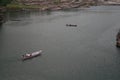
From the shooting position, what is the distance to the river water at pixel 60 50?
56162 millimetres

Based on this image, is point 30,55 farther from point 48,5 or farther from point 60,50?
point 48,5

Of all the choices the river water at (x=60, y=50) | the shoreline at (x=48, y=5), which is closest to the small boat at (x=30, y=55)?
the river water at (x=60, y=50)

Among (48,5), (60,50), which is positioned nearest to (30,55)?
(60,50)

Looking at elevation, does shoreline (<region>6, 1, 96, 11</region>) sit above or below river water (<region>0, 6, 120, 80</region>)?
below

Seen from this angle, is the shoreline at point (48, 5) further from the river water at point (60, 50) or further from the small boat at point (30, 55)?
the small boat at point (30, 55)

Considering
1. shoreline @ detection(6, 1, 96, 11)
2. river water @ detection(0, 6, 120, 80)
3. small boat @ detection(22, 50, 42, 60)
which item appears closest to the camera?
→ river water @ detection(0, 6, 120, 80)

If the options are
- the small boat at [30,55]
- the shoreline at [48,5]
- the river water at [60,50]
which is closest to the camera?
the river water at [60,50]

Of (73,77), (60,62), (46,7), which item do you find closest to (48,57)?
(60,62)

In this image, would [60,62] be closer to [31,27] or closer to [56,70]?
[56,70]

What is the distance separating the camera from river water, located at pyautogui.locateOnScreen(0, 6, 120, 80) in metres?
56.2

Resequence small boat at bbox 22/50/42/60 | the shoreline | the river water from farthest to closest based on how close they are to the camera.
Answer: the shoreline < small boat at bbox 22/50/42/60 < the river water

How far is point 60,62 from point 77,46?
47.8ft

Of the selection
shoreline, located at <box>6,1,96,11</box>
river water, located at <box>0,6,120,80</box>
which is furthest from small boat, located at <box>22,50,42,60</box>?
shoreline, located at <box>6,1,96,11</box>

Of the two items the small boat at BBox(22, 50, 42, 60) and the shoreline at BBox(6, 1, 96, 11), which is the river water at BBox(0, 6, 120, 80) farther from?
the shoreline at BBox(6, 1, 96, 11)
